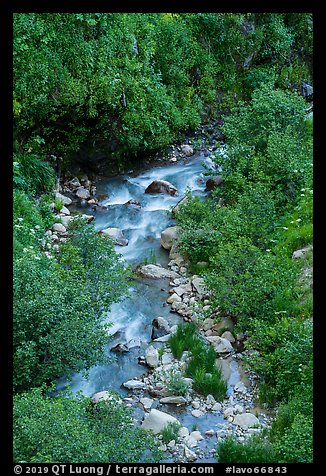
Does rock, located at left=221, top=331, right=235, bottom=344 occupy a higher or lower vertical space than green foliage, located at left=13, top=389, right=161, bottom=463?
lower

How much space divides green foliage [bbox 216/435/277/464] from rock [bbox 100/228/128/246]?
5.49 m

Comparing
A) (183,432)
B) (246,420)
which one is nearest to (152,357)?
(183,432)

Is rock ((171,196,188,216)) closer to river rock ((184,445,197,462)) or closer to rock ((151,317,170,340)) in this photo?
rock ((151,317,170,340))

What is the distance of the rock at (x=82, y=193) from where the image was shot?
12.5 metres

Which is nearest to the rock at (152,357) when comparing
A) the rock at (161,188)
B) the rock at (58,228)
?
the rock at (58,228)

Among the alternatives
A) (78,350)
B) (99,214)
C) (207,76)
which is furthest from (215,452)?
(207,76)

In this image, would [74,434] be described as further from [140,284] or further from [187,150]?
[187,150]

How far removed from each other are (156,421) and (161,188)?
23.6 ft

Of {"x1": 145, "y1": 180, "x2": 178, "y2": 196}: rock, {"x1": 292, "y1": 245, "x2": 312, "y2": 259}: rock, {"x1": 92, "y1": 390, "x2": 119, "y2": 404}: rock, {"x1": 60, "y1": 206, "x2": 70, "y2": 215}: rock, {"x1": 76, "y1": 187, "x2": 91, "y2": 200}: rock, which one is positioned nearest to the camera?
{"x1": 92, "y1": 390, "x2": 119, "y2": 404}: rock

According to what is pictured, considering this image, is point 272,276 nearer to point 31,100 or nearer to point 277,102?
point 277,102

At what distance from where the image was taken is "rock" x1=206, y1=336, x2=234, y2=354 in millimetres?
7938

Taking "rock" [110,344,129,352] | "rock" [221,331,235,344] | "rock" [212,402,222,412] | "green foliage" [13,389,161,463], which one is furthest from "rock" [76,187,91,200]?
"green foliage" [13,389,161,463]

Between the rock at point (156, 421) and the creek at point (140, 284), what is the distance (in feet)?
0.88
